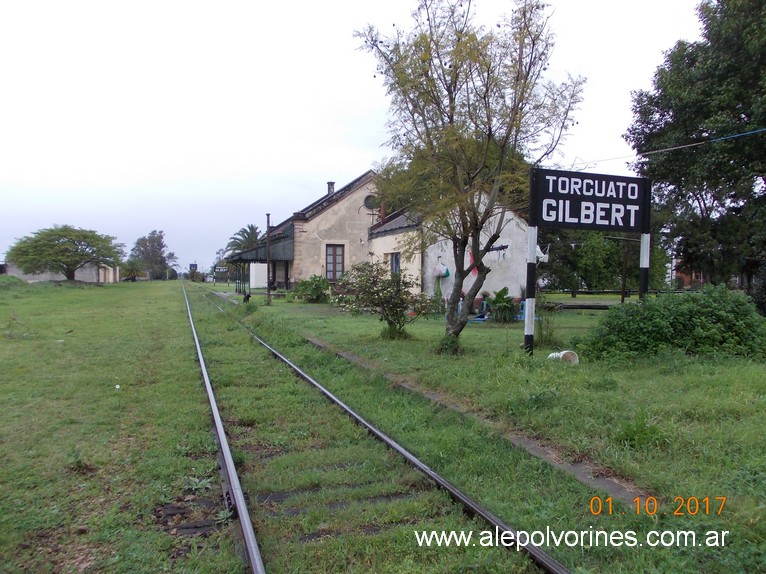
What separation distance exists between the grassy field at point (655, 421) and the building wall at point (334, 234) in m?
23.2

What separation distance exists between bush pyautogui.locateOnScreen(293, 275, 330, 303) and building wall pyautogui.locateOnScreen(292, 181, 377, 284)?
4547 mm

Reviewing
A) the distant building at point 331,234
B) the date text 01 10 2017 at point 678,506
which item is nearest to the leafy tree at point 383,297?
the date text 01 10 2017 at point 678,506

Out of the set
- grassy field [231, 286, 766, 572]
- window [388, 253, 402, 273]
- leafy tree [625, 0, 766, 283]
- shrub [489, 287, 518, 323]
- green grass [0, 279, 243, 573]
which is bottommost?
green grass [0, 279, 243, 573]

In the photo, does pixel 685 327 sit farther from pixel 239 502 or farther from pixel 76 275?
pixel 76 275

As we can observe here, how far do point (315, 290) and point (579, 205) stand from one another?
19.7 metres

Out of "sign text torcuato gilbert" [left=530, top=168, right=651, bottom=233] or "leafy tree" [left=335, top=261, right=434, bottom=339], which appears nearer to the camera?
"sign text torcuato gilbert" [left=530, top=168, right=651, bottom=233]

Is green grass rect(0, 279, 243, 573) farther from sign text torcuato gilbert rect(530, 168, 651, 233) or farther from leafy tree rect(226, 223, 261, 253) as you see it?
leafy tree rect(226, 223, 261, 253)

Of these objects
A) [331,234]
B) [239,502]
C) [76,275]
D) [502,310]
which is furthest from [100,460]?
[76,275]

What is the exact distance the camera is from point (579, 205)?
30.6 feet

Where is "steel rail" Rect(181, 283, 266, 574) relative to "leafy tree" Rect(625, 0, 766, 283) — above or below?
below

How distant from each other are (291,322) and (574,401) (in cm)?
1272

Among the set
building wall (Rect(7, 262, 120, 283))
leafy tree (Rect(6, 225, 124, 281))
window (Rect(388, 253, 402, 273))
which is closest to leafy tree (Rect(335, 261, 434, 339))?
window (Rect(388, 253, 402, 273))

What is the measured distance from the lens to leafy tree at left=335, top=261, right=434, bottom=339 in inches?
502

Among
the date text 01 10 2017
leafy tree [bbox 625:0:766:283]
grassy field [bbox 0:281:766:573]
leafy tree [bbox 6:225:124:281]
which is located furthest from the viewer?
leafy tree [bbox 6:225:124:281]
